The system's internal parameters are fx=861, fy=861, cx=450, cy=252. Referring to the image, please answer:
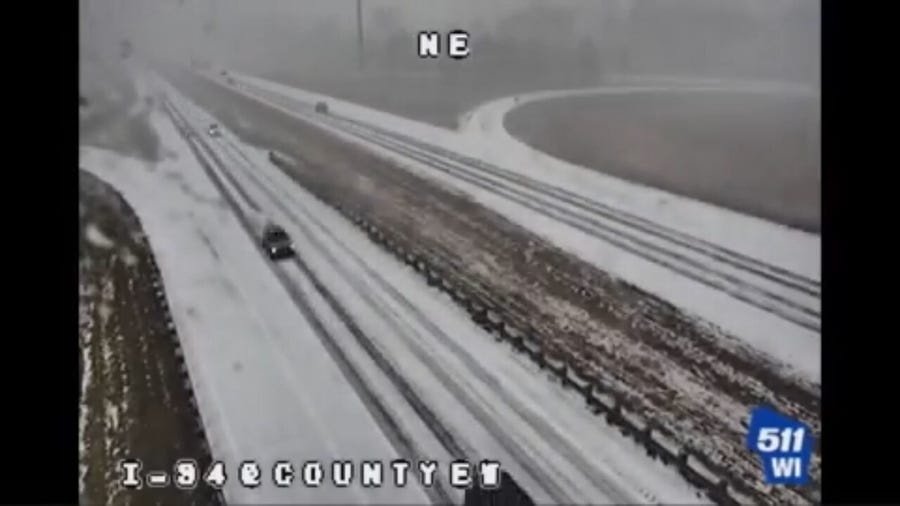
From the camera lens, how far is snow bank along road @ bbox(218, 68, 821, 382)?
270cm

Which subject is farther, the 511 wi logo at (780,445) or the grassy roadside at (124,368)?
the grassy roadside at (124,368)

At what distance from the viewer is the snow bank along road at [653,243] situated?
2.70 metres

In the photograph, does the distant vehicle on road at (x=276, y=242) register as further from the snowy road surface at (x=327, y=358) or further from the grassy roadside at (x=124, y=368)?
the grassy roadside at (x=124, y=368)

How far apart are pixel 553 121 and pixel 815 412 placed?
1.23 meters

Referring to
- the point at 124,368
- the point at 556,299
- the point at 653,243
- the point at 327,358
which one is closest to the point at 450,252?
the point at 556,299

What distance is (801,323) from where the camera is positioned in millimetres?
2686

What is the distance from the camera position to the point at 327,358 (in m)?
2.78

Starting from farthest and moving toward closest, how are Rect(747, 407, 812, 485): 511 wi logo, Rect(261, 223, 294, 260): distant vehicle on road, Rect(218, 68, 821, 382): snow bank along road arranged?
Rect(261, 223, 294, 260): distant vehicle on road < Rect(218, 68, 821, 382): snow bank along road < Rect(747, 407, 812, 485): 511 wi logo

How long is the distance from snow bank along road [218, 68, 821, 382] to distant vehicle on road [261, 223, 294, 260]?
426 millimetres

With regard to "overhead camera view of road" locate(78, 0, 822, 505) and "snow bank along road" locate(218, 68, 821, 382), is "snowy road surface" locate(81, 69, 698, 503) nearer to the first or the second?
"overhead camera view of road" locate(78, 0, 822, 505)

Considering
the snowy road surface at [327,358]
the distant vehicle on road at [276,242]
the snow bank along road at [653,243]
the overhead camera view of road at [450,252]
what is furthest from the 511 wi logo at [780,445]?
the distant vehicle on road at [276,242]

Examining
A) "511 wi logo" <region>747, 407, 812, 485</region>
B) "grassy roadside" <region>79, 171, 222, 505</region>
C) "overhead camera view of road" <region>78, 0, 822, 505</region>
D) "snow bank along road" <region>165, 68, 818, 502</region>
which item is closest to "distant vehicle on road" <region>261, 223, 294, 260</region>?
"overhead camera view of road" <region>78, 0, 822, 505</region>
